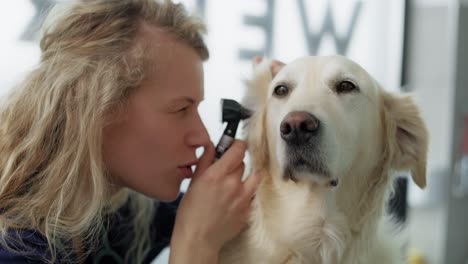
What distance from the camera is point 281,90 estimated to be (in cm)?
100

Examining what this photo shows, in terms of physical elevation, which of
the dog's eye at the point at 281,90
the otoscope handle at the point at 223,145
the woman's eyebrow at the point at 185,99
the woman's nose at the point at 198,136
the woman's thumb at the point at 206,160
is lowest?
the woman's thumb at the point at 206,160

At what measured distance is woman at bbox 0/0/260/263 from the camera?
862mm

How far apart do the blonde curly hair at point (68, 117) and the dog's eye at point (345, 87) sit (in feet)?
1.33

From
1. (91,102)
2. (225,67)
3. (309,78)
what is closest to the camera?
(91,102)

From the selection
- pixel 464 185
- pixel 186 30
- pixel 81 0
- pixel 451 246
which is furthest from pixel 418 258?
pixel 81 0

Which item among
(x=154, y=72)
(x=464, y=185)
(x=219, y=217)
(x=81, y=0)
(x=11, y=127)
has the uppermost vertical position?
(x=81, y=0)

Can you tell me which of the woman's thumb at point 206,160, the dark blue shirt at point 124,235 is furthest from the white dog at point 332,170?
the dark blue shirt at point 124,235

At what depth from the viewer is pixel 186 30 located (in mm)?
990

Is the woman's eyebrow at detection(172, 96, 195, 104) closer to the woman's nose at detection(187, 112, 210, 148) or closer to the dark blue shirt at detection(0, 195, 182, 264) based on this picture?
the woman's nose at detection(187, 112, 210, 148)

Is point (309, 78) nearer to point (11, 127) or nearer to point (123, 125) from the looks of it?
point (123, 125)

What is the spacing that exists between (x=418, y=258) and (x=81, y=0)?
1884 millimetres

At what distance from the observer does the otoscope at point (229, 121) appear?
961 millimetres

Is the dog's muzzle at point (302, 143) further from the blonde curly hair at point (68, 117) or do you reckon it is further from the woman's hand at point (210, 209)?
the blonde curly hair at point (68, 117)

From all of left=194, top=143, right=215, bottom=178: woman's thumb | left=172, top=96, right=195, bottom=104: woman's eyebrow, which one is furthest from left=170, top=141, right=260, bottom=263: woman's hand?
left=172, top=96, right=195, bottom=104: woman's eyebrow
